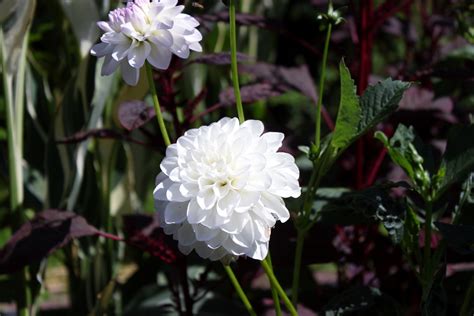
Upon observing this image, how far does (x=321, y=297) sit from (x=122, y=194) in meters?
0.44

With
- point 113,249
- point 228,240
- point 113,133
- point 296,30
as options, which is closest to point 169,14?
point 228,240

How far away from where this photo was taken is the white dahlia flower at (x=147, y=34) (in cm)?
67

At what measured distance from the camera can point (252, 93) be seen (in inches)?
40.4

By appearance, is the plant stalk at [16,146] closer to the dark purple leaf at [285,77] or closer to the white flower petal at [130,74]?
the dark purple leaf at [285,77]

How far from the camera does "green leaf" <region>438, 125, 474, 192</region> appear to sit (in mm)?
798

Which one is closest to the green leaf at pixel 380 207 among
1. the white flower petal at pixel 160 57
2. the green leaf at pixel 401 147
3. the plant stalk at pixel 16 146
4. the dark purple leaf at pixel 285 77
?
the green leaf at pixel 401 147

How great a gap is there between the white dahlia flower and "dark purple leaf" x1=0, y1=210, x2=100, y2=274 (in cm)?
33

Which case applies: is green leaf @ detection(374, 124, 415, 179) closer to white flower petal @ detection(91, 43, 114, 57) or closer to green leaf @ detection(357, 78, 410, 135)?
green leaf @ detection(357, 78, 410, 135)

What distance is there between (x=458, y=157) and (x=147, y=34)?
1.17ft

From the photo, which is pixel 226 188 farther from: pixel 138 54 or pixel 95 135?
pixel 95 135

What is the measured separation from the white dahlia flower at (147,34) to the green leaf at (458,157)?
11.5 inches

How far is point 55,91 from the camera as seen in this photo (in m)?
1.53

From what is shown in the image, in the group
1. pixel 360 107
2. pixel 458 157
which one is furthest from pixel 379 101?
A: pixel 458 157

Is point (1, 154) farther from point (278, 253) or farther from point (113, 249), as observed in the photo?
point (278, 253)
